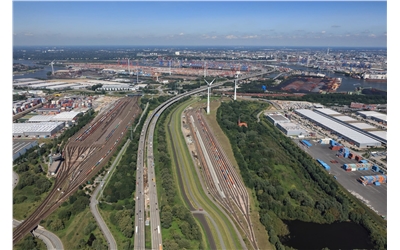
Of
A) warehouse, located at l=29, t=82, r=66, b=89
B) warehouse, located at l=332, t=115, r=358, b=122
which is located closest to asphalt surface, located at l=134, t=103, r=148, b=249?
warehouse, located at l=332, t=115, r=358, b=122

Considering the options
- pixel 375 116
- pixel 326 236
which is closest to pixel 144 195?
pixel 326 236

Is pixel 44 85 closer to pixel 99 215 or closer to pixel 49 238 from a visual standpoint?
pixel 99 215

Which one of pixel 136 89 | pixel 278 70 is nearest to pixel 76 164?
pixel 136 89

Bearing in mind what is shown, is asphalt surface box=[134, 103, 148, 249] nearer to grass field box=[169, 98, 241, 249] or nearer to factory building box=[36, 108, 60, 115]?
grass field box=[169, 98, 241, 249]

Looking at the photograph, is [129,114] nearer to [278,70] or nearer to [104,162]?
[104,162]

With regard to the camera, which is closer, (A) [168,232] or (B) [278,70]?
(A) [168,232]

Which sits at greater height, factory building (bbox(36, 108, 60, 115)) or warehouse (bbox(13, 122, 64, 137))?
factory building (bbox(36, 108, 60, 115))
